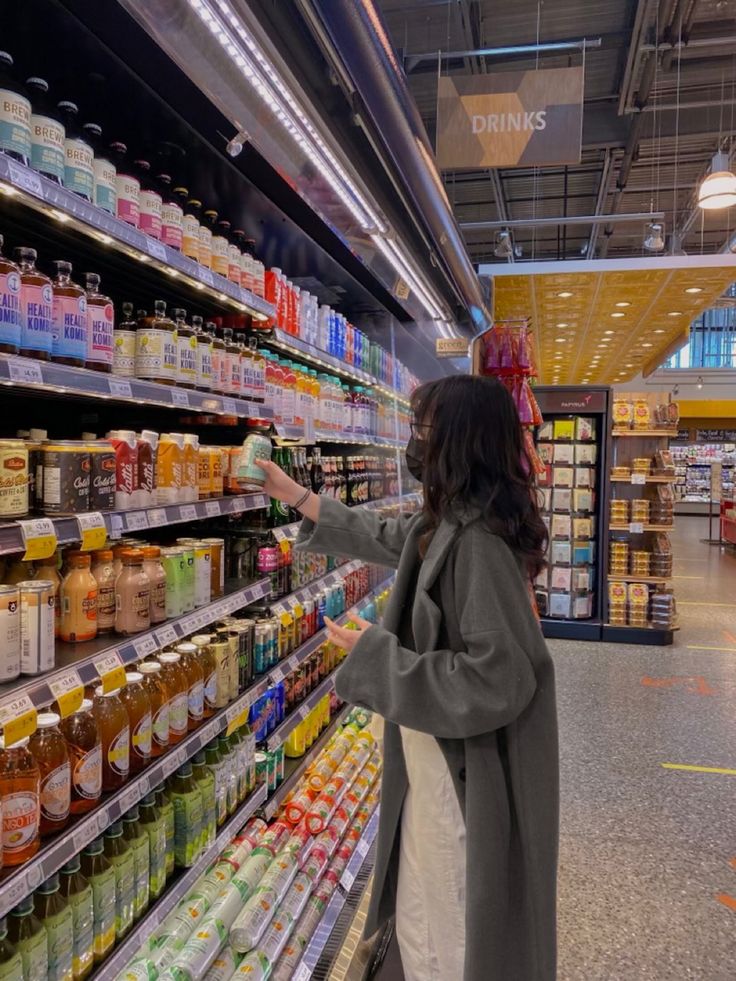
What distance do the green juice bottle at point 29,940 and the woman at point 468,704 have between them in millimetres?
Result: 707

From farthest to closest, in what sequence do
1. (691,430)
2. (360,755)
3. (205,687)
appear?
(691,430), (360,755), (205,687)

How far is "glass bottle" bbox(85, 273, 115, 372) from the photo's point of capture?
146 cm

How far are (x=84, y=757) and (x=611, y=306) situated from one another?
8.08 meters

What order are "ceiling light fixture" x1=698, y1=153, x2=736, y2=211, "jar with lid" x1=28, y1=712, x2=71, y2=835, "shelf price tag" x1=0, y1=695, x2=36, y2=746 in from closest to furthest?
"shelf price tag" x1=0, y1=695, x2=36, y2=746 < "jar with lid" x1=28, y1=712, x2=71, y2=835 < "ceiling light fixture" x1=698, y1=153, x2=736, y2=211

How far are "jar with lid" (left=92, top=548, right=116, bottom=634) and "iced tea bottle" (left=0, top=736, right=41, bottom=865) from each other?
33 cm

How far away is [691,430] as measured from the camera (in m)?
23.6

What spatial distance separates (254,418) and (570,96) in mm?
2527

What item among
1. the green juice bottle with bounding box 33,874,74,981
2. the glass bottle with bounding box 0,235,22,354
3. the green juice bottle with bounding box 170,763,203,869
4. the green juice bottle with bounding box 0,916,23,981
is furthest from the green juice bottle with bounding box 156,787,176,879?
the glass bottle with bounding box 0,235,22,354

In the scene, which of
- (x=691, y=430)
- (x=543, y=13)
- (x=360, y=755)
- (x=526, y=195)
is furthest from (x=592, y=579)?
(x=691, y=430)

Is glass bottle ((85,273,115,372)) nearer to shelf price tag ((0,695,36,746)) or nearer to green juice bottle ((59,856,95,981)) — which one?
shelf price tag ((0,695,36,746))

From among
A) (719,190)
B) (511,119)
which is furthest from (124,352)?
(719,190)

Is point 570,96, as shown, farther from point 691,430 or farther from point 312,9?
point 691,430

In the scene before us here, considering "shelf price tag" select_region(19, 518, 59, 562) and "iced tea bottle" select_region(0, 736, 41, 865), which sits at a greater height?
"shelf price tag" select_region(19, 518, 59, 562)

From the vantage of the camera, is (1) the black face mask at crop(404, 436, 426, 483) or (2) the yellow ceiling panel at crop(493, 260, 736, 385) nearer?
(1) the black face mask at crop(404, 436, 426, 483)
